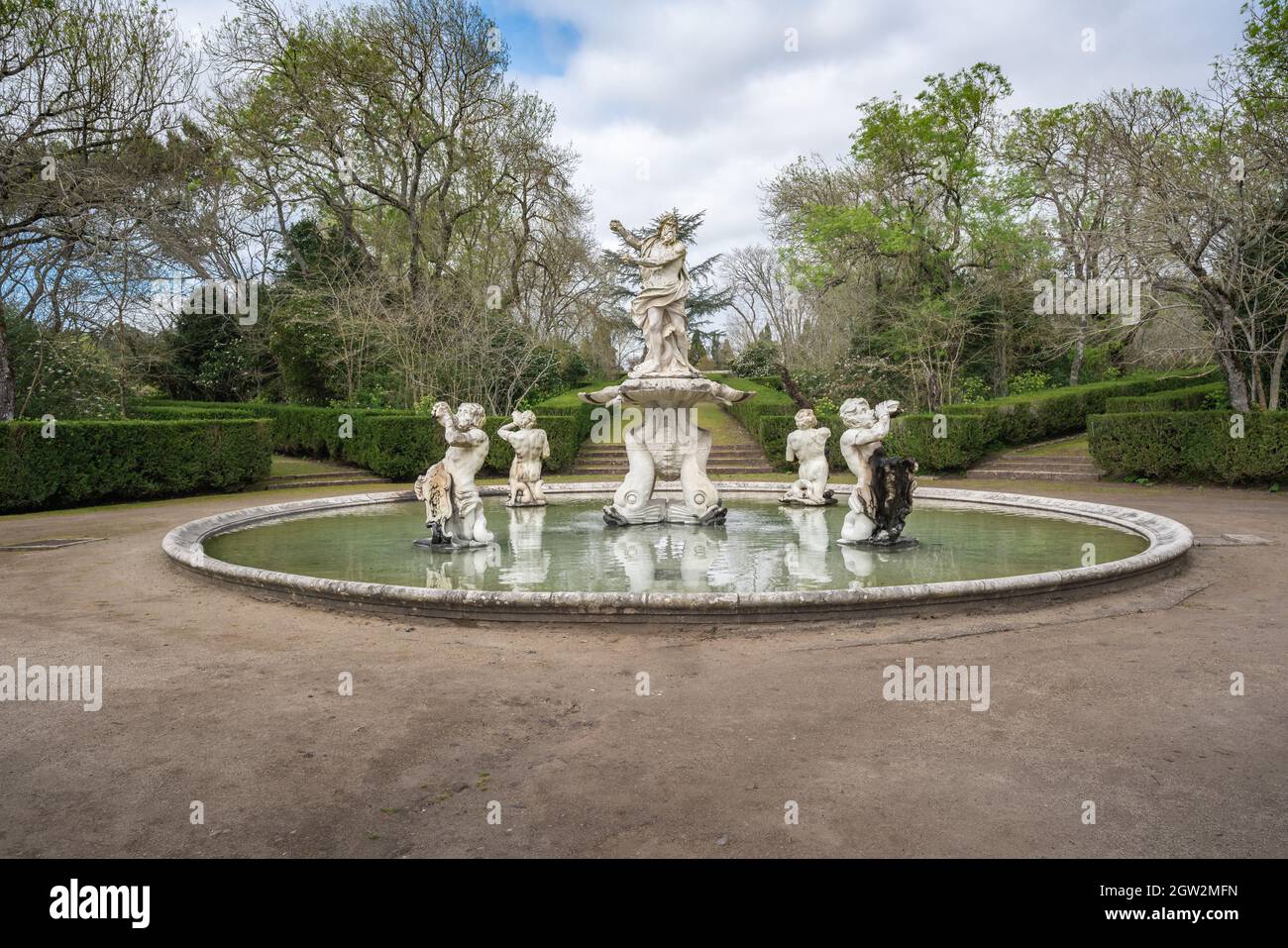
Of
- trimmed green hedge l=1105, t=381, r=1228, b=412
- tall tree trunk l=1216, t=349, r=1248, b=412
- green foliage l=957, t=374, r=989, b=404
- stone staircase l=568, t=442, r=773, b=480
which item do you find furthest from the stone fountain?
green foliage l=957, t=374, r=989, b=404

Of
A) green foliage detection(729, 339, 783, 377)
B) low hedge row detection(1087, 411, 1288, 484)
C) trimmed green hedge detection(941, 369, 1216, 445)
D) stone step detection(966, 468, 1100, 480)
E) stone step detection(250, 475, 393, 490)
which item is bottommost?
stone step detection(966, 468, 1100, 480)

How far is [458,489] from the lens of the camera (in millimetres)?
9781

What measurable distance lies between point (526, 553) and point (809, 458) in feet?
19.2

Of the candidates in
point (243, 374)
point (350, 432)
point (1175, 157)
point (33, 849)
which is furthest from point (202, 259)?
point (33, 849)

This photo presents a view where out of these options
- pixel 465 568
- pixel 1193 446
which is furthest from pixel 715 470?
pixel 465 568

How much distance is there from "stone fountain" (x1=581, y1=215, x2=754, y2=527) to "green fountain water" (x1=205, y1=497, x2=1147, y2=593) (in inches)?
14.1

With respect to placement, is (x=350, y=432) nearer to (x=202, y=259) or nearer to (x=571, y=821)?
(x=202, y=259)

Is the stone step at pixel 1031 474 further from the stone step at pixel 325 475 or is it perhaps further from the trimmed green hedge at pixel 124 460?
the trimmed green hedge at pixel 124 460

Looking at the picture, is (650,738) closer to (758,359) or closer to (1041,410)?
(1041,410)

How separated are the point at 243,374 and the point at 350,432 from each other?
1370 centimetres

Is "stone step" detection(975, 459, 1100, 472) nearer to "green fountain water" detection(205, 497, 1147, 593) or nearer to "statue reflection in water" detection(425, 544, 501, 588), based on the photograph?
A: "green fountain water" detection(205, 497, 1147, 593)

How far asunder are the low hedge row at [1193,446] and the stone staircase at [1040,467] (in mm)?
898

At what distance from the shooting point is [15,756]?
4020mm

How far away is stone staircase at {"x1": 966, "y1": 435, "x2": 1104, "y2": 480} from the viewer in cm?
1934
